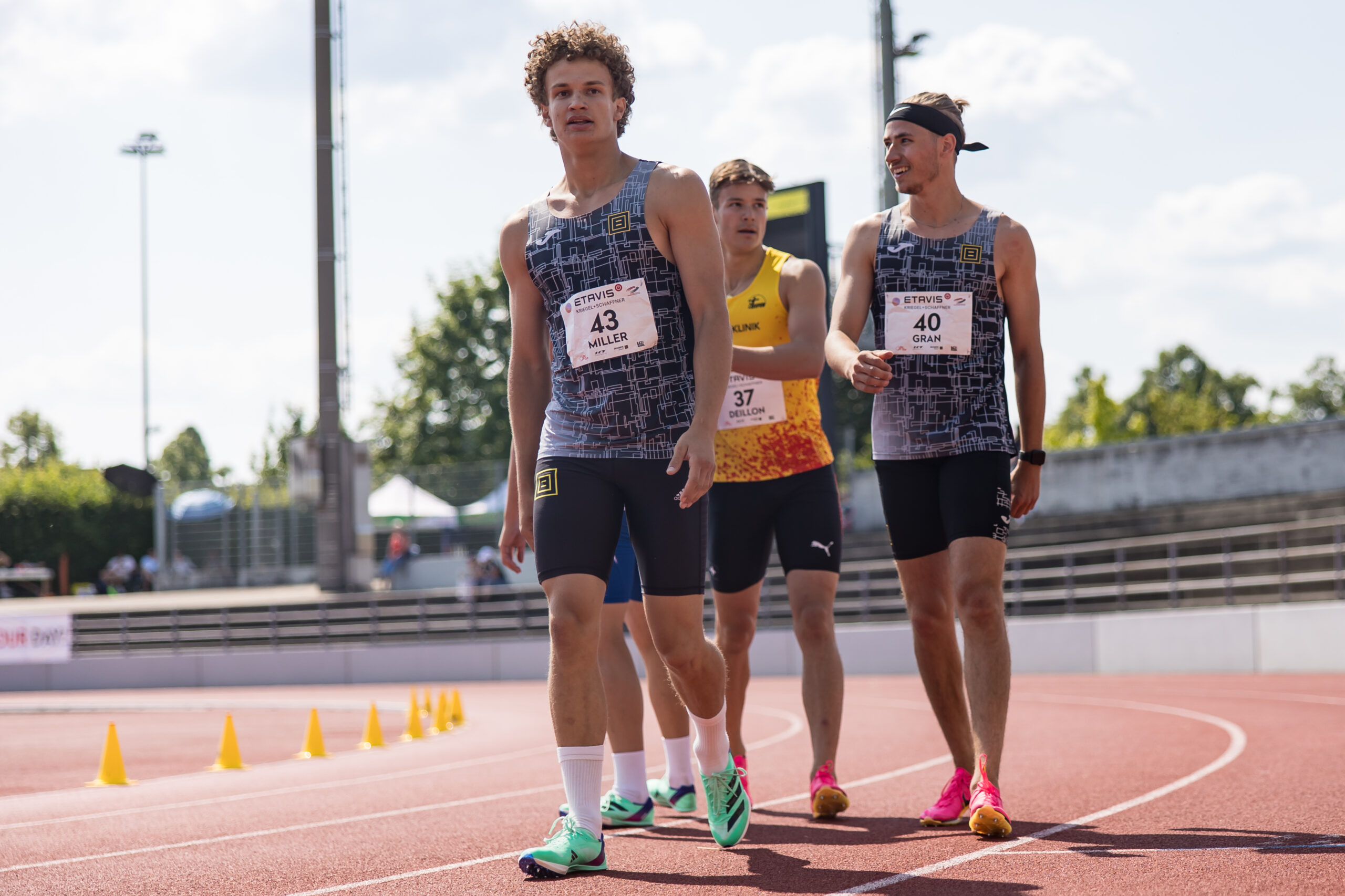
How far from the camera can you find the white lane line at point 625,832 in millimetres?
3992

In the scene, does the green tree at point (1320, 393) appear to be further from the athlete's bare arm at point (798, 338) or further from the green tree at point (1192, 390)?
the athlete's bare arm at point (798, 338)

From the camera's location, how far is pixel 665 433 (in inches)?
166

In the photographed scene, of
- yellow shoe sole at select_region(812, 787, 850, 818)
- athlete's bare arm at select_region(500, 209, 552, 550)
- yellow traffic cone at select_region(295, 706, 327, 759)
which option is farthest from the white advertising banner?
athlete's bare arm at select_region(500, 209, 552, 550)

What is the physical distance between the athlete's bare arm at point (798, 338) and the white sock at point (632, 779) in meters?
1.49

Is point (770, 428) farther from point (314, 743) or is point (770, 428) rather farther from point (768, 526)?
point (314, 743)

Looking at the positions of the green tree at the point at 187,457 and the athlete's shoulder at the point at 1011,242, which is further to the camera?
the green tree at the point at 187,457

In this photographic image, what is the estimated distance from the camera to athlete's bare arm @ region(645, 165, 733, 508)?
4.16 meters

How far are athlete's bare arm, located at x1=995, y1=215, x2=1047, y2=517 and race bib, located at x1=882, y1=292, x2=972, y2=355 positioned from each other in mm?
168

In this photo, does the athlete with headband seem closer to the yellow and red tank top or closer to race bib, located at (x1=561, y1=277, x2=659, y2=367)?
the yellow and red tank top

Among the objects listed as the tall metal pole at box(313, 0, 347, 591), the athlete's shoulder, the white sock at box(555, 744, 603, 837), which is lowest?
the white sock at box(555, 744, 603, 837)

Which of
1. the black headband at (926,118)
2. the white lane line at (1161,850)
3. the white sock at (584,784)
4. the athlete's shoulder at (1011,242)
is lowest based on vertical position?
the white lane line at (1161,850)

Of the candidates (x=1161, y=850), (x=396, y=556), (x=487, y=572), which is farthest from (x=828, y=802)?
(x=396, y=556)

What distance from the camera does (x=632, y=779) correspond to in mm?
5324

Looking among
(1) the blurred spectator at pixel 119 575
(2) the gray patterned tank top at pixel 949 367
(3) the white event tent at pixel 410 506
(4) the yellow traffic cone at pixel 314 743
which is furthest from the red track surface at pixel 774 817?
(1) the blurred spectator at pixel 119 575
